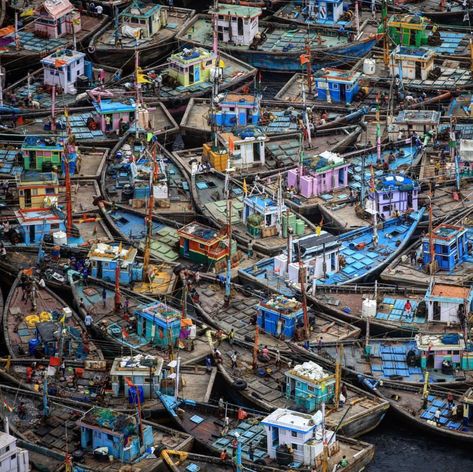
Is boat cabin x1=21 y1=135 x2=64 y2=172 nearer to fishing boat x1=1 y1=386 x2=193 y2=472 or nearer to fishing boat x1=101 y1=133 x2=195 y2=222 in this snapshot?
fishing boat x1=101 y1=133 x2=195 y2=222

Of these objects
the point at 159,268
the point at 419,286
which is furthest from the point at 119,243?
the point at 419,286

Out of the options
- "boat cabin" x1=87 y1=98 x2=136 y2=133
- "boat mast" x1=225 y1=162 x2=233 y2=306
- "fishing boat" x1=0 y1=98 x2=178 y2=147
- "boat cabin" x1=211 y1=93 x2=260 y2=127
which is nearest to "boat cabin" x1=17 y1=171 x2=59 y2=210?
"fishing boat" x1=0 y1=98 x2=178 y2=147

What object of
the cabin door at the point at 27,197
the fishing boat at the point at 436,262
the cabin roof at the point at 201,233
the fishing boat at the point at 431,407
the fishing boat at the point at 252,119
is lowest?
the fishing boat at the point at 431,407

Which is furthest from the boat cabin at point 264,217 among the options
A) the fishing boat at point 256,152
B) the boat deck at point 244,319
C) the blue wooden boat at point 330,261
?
the fishing boat at point 256,152

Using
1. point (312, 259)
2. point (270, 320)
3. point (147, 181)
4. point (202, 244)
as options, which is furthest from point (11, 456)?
point (147, 181)

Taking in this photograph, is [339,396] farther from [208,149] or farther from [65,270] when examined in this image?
[208,149]

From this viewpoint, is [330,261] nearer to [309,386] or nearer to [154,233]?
[154,233]

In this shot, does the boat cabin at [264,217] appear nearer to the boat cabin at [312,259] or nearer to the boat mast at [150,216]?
the boat cabin at [312,259]
